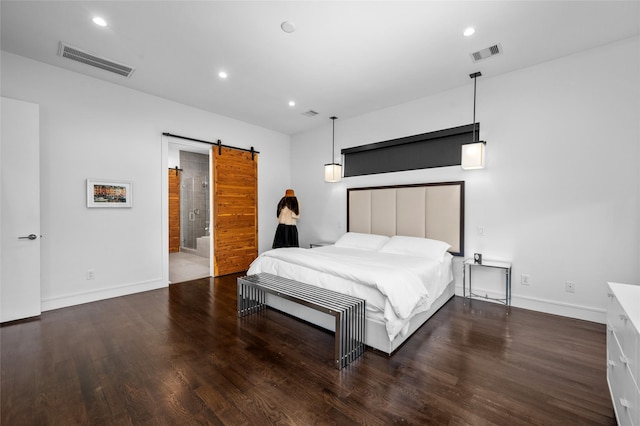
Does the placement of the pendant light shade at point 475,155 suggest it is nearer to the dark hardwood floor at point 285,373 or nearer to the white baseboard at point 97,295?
the dark hardwood floor at point 285,373

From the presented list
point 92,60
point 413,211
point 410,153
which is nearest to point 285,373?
point 413,211

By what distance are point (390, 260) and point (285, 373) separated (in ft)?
5.74

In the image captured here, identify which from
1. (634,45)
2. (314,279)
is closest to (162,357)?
(314,279)

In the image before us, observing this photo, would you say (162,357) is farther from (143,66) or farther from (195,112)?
(195,112)

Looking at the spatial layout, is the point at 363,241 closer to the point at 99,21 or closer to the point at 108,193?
the point at 108,193

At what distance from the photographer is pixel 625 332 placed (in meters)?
1.32

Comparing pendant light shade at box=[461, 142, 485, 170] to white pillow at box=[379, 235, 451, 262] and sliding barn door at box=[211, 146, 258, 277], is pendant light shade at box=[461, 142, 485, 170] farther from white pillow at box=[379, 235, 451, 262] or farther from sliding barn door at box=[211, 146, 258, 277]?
sliding barn door at box=[211, 146, 258, 277]

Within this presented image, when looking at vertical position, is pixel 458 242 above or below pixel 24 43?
below

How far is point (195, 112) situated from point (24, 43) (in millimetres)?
2075

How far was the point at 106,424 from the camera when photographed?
1583mm

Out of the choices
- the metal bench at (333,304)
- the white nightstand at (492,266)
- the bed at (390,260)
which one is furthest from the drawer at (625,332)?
the white nightstand at (492,266)

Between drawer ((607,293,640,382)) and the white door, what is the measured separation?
4.96m

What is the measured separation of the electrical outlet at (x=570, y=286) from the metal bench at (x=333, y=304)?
2566 millimetres

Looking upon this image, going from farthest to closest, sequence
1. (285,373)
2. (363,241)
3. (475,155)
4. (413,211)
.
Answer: (363,241) < (413,211) < (475,155) < (285,373)
